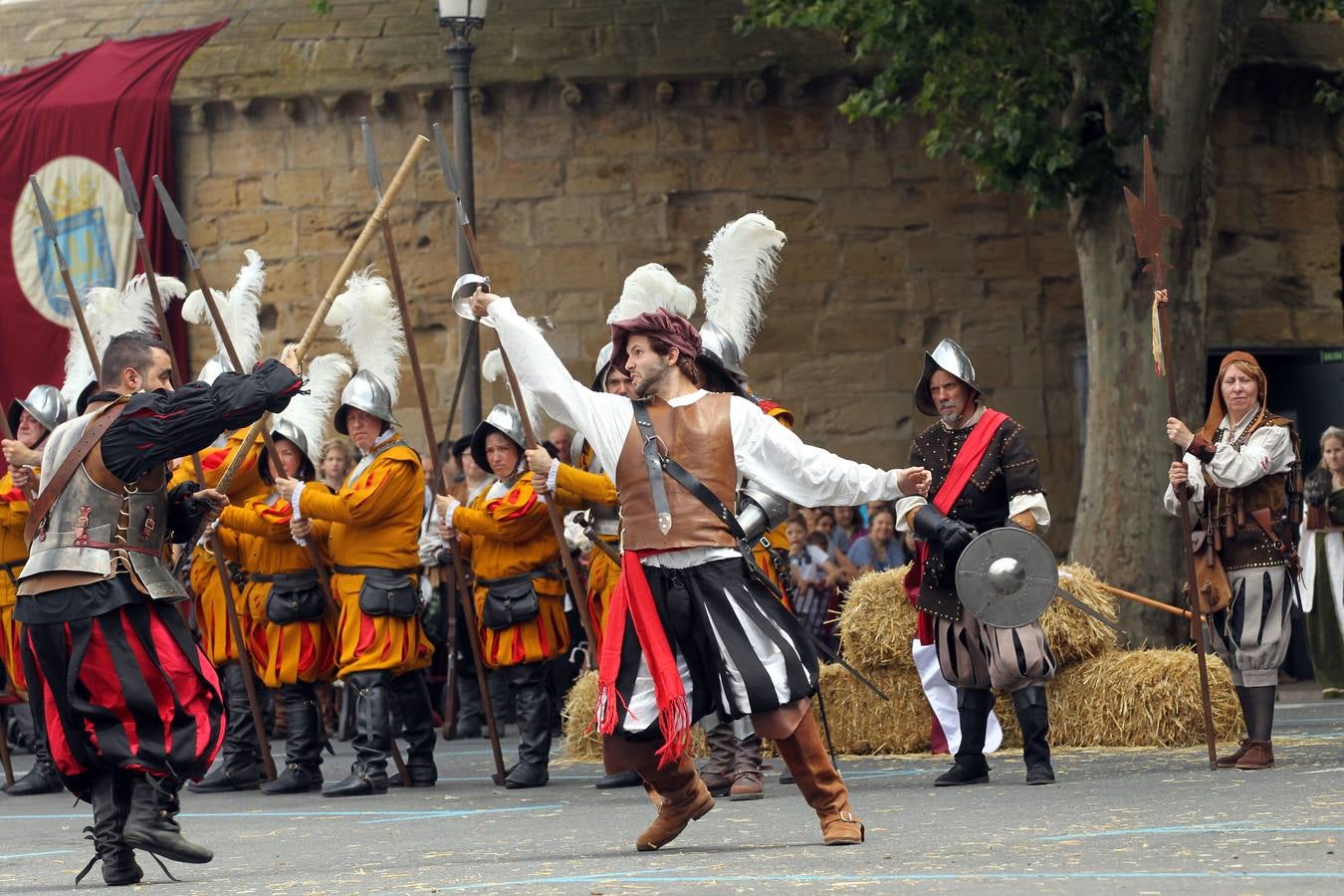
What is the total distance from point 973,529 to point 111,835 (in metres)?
3.78

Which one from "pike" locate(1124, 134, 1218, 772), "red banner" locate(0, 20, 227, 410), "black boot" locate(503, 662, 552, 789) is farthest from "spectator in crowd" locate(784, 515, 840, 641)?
"red banner" locate(0, 20, 227, 410)

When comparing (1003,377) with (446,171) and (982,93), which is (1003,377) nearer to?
(982,93)

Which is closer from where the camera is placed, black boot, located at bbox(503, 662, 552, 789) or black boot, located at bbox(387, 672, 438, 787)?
black boot, located at bbox(503, 662, 552, 789)

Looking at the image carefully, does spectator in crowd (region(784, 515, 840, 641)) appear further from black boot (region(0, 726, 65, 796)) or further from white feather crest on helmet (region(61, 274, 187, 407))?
black boot (region(0, 726, 65, 796))

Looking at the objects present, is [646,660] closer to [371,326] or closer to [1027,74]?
[371,326]

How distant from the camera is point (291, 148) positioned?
17688 millimetres

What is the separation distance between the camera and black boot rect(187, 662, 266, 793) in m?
11.0

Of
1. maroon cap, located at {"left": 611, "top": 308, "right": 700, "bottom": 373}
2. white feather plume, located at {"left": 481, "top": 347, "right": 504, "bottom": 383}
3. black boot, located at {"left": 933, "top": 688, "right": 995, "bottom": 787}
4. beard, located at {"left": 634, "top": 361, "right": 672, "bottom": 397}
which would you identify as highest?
white feather plume, located at {"left": 481, "top": 347, "right": 504, "bottom": 383}

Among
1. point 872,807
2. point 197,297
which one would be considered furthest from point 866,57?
point 872,807

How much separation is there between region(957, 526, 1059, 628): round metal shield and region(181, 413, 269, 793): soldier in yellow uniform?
11.8 ft

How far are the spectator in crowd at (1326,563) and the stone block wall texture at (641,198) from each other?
11.4 feet

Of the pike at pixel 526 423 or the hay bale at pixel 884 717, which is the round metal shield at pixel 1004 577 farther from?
the hay bale at pixel 884 717

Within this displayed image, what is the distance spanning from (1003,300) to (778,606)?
35.2 feet

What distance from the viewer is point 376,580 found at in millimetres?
10242
